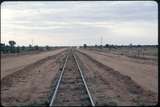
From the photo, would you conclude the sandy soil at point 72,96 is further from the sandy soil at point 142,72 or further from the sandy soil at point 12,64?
the sandy soil at point 12,64

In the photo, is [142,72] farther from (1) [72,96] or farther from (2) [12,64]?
(2) [12,64]

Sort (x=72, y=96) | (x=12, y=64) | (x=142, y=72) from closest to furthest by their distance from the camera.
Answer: (x=72, y=96)
(x=142, y=72)
(x=12, y=64)

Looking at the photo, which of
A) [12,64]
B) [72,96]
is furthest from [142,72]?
[12,64]

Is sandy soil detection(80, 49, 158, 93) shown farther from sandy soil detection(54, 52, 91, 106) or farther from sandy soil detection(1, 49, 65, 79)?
sandy soil detection(1, 49, 65, 79)

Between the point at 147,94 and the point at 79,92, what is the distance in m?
2.55

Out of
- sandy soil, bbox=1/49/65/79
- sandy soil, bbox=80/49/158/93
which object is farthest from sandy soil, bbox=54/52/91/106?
sandy soil, bbox=1/49/65/79

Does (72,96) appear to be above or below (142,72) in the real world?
above

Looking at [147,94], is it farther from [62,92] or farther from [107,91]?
[62,92]

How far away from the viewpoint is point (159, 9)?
8.33m

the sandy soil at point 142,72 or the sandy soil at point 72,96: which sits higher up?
the sandy soil at point 72,96

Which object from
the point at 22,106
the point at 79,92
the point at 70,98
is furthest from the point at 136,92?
the point at 22,106

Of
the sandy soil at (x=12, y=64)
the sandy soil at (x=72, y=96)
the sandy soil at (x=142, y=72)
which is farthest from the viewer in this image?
the sandy soil at (x=12, y=64)

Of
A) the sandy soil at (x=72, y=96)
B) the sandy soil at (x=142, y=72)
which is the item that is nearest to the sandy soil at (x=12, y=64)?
the sandy soil at (x=142, y=72)

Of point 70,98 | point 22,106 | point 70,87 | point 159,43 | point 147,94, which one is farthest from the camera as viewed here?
point 70,87
